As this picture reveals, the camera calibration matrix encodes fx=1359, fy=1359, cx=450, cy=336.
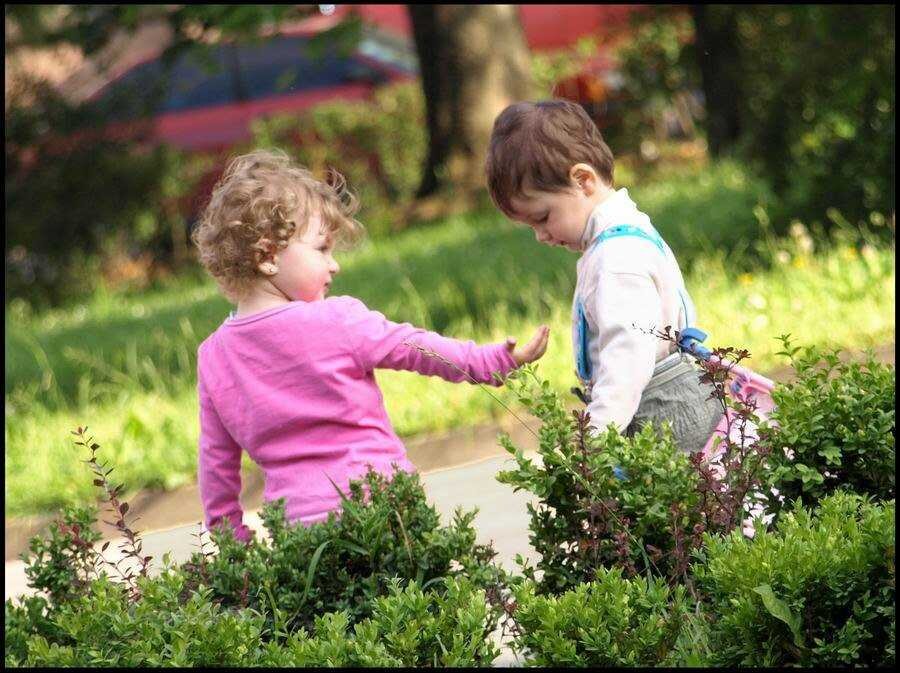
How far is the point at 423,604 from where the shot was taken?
8.23 ft

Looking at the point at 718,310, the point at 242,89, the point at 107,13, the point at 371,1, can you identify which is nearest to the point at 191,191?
the point at 242,89

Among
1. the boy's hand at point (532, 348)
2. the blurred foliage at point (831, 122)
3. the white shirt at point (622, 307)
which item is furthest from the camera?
the blurred foliage at point (831, 122)

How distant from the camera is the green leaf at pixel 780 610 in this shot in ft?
7.54

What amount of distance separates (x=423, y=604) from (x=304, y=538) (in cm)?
54

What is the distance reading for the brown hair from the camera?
3.40 meters

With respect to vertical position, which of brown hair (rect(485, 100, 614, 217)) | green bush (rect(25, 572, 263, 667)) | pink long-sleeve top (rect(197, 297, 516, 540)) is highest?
brown hair (rect(485, 100, 614, 217))

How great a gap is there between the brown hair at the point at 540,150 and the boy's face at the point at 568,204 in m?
0.02

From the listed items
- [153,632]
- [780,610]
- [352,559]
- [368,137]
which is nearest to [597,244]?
[352,559]

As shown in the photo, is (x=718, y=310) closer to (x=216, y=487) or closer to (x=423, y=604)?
(x=216, y=487)

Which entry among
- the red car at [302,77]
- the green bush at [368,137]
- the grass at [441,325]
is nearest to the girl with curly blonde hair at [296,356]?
the grass at [441,325]

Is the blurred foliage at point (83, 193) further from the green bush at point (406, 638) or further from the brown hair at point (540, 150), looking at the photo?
the green bush at point (406, 638)

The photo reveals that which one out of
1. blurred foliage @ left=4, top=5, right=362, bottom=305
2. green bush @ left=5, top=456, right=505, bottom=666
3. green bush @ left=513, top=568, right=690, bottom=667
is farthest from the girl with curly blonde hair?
blurred foliage @ left=4, top=5, right=362, bottom=305

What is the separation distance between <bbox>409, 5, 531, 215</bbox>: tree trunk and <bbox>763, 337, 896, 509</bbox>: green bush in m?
10.8

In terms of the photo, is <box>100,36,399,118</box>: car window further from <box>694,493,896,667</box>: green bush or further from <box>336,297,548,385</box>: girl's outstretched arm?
<box>694,493,896,667</box>: green bush
